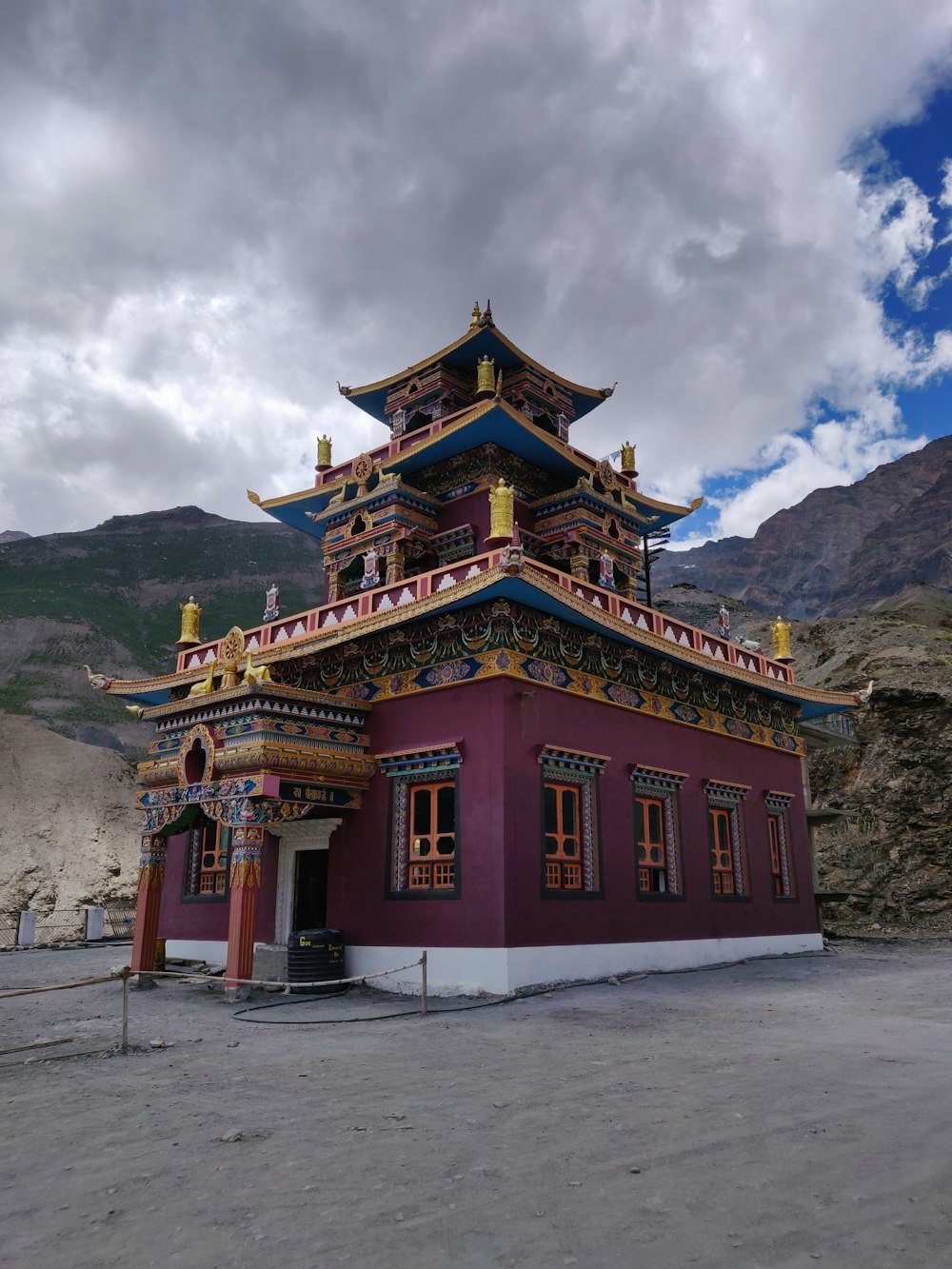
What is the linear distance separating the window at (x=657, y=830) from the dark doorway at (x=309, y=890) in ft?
17.0

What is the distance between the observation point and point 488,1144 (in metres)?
5.28

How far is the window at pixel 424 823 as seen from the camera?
13.1m

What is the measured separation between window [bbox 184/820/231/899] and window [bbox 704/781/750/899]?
29.7 feet

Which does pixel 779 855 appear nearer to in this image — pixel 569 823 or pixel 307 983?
pixel 569 823

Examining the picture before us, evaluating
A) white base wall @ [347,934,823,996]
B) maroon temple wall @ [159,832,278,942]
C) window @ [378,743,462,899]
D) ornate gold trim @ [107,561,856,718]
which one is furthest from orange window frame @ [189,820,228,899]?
window @ [378,743,462,899]

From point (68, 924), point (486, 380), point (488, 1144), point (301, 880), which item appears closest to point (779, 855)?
point (301, 880)

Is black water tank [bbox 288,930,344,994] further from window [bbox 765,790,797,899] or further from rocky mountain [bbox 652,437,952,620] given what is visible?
rocky mountain [bbox 652,437,952,620]

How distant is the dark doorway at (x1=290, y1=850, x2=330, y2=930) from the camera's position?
14.9 meters

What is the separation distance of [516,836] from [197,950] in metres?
7.89

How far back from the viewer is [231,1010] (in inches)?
445

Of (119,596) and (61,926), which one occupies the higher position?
(119,596)

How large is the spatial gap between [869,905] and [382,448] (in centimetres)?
1902

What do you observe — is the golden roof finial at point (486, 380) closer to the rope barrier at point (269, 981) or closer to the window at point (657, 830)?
the window at point (657, 830)

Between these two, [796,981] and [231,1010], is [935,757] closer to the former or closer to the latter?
[796,981]
